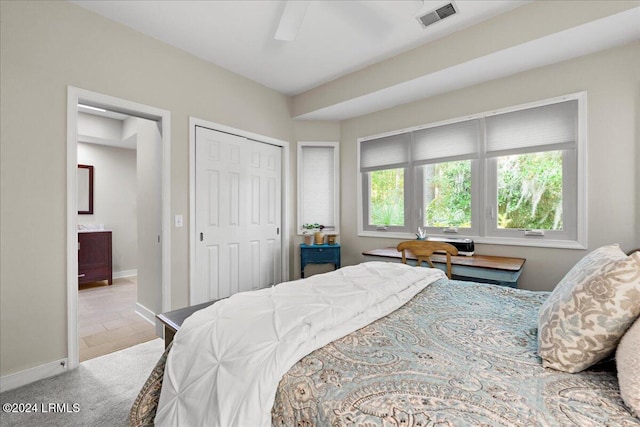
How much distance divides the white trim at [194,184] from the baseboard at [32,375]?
1068 mm

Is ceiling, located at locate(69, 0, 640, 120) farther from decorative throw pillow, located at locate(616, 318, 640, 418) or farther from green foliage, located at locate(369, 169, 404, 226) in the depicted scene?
decorative throw pillow, located at locate(616, 318, 640, 418)

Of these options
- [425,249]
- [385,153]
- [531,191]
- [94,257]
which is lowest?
[94,257]

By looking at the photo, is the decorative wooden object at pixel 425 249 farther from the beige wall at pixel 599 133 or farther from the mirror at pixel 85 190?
the mirror at pixel 85 190

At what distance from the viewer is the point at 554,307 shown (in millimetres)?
1010

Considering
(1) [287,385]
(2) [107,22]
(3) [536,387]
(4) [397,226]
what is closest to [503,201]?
(4) [397,226]

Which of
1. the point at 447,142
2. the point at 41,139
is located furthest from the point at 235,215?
the point at 447,142

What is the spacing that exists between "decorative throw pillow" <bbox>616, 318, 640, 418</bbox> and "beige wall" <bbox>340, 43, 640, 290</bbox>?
2.25 metres

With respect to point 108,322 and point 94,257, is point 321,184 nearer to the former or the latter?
point 108,322

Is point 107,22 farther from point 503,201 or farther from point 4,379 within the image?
point 503,201

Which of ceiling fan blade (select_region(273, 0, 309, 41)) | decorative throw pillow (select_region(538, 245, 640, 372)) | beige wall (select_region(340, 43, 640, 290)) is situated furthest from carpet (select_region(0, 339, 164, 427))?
beige wall (select_region(340, 43, 640, 290))

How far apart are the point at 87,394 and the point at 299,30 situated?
3.18 metres

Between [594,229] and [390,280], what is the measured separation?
213 cm

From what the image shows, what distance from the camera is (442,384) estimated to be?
813 mm

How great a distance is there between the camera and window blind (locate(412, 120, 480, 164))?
316 cm
